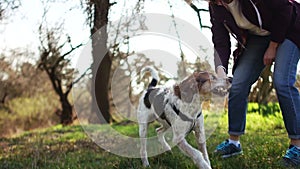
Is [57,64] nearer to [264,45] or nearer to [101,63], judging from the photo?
[101,63]

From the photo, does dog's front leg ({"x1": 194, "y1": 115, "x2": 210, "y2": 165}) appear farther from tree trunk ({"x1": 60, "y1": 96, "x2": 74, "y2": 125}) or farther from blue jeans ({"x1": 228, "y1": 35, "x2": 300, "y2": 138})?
tree trunk ({"x1": 60, "y1": 96, "x2": 74, "y2": 125})

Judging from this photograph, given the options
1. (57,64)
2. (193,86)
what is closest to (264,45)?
(193,86)

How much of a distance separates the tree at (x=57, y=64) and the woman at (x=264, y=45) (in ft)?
22.3

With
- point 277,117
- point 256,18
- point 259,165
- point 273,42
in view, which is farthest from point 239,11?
point 277,117

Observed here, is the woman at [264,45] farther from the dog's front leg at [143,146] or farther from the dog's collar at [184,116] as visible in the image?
the dog's front leg at [143,146]

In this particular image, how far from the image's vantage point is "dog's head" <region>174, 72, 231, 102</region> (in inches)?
137

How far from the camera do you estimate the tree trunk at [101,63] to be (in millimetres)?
7118

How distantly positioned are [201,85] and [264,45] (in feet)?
2.15

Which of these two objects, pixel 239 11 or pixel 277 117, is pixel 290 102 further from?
pixel 277 117

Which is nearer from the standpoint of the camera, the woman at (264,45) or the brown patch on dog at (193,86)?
the woman at (264,45)

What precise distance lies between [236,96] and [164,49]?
39.9 inches

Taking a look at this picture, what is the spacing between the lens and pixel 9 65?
631 inches

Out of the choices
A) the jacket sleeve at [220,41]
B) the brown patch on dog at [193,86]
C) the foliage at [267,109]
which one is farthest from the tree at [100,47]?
the foliage at [267,109]

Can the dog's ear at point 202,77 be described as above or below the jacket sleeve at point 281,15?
below
